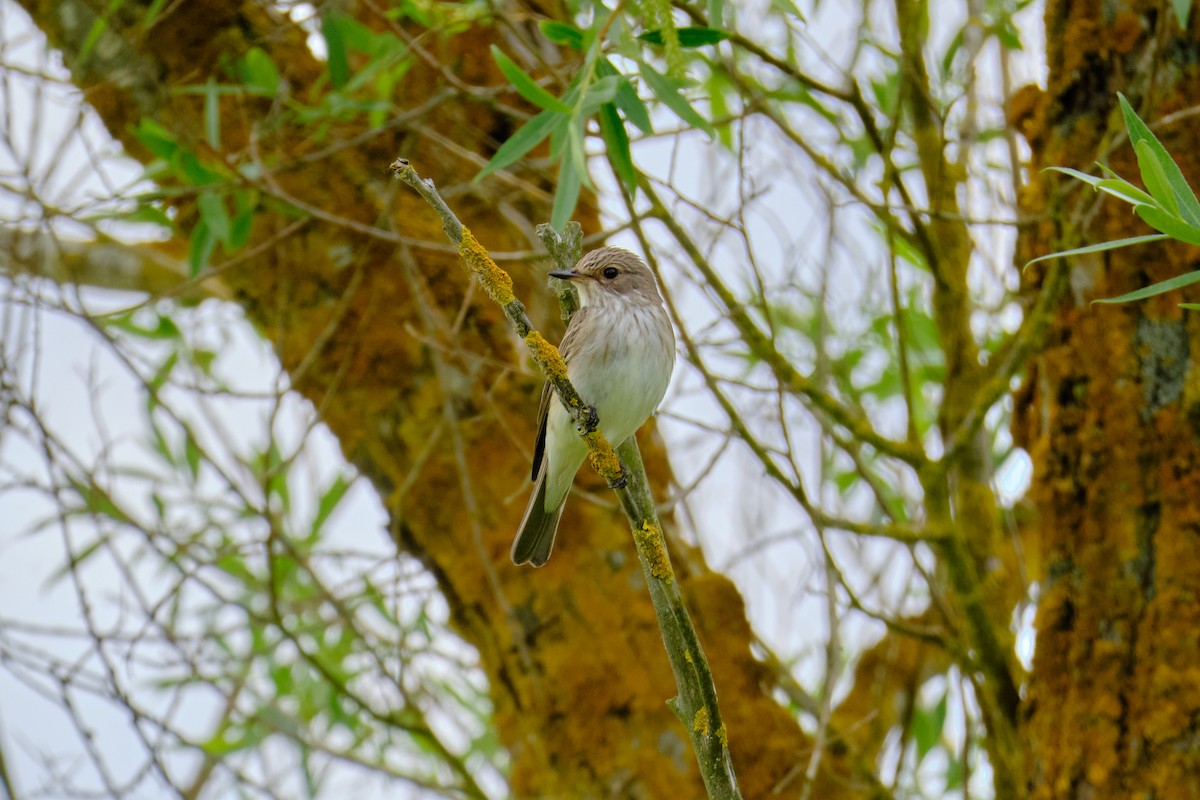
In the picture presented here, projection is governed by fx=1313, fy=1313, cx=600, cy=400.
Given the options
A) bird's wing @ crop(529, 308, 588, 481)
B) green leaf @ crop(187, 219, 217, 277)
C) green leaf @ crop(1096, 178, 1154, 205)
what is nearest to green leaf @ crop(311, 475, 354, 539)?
green leaf @ crop(187, 219, 217, 277)

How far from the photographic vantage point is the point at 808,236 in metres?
5.00

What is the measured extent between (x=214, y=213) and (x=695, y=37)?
1.77 meters

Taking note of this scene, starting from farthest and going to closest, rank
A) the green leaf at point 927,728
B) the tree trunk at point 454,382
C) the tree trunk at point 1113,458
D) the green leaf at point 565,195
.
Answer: the green leaf at point 927,728
the tree trunk at point 454,382
the tree trunk at point 1113,458
the green leaf at point 565,195

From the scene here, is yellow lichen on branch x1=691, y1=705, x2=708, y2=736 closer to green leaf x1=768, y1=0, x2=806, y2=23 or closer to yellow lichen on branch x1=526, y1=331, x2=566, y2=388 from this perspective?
yellow lichen on branch x1=526, y1=331, x2=566, y2=388

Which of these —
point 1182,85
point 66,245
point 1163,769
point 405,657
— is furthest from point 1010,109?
point 66,245

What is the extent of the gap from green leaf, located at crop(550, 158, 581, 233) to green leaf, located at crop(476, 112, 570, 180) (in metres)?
0.09

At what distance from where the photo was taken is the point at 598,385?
387 cm

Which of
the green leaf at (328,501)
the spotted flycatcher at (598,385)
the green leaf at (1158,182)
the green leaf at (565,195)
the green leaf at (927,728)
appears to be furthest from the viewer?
the green leaf at (328,501)

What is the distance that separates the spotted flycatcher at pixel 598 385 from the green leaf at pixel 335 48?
1103mm

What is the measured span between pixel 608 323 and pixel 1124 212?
4.97 feet

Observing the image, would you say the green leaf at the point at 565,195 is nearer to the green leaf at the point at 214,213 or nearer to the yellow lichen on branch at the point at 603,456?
the yellow lichen on branch at the point at 603,456

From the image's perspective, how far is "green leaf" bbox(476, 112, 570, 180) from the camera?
2.86 meters

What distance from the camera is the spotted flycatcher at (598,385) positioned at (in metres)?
3.79

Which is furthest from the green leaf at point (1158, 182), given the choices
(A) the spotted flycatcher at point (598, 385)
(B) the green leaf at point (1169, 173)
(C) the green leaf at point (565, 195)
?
(A) the spotted flycatcher at point (598, 385)
